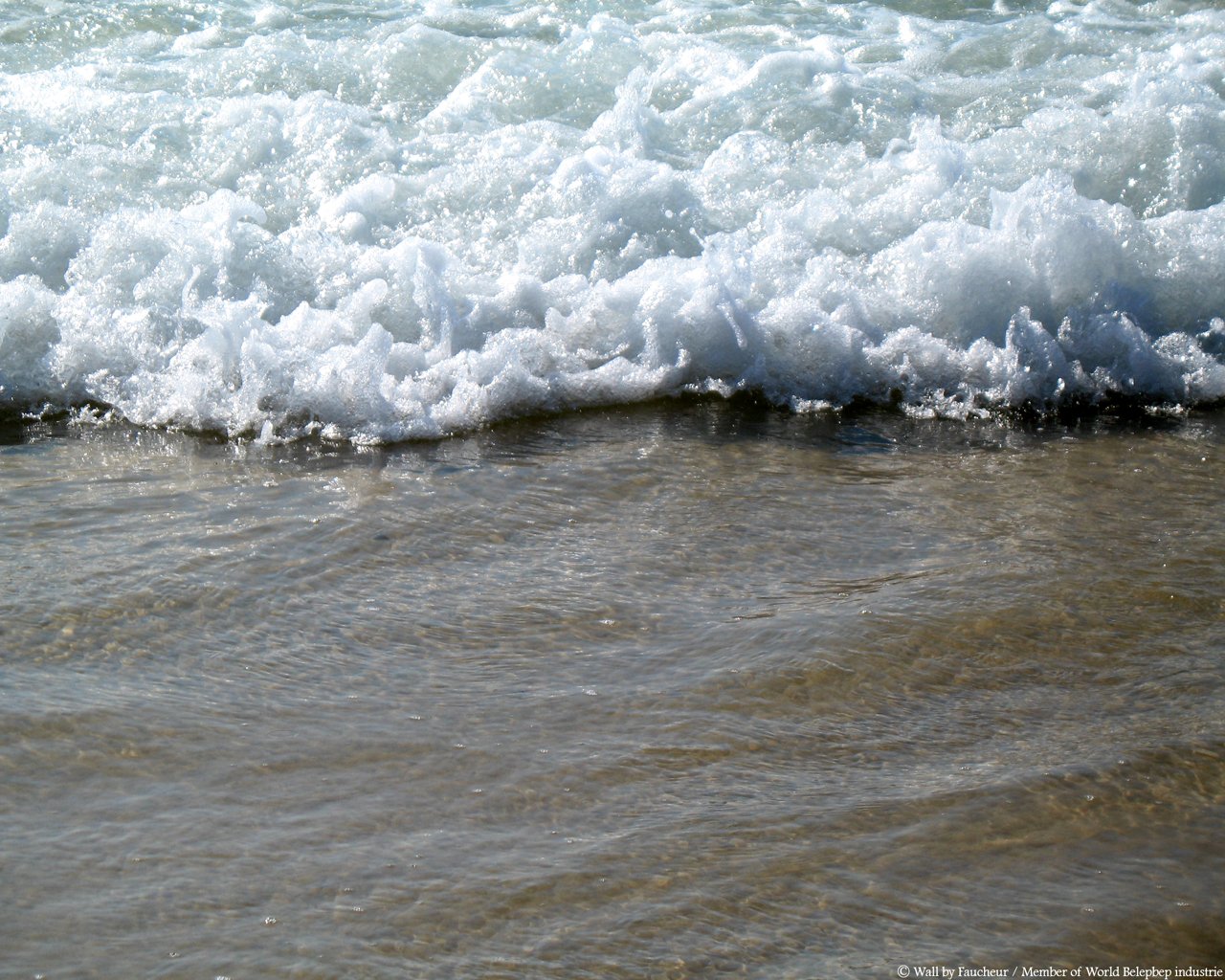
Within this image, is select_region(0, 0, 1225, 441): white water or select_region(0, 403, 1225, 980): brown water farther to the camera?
select_region(0, 0, 1225, 441): white water

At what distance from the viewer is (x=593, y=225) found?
206 inches

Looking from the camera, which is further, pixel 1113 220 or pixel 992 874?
pixel 1113 220

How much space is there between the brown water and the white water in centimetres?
59

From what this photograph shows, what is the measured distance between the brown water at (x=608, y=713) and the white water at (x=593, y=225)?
590mm

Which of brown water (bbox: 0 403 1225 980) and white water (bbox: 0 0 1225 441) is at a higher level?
white water (bbox: 0 0 1225 441)

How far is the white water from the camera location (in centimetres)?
465

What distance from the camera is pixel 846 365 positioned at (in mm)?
4723

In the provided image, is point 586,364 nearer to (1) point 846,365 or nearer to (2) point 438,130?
(1) point 846,365

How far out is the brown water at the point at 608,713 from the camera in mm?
2020

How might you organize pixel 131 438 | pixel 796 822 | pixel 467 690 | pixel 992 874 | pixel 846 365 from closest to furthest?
pixel 992 874 < pixel 796 822 < pixel 467 690 < pixel 131 438 < pixel 846 365

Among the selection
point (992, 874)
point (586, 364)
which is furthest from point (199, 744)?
point (586, 364)

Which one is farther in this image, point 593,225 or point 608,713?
point 593,225

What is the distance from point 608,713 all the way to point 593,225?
301 centimetres

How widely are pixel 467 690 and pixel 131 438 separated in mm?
2112
